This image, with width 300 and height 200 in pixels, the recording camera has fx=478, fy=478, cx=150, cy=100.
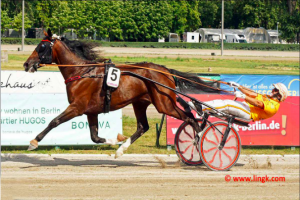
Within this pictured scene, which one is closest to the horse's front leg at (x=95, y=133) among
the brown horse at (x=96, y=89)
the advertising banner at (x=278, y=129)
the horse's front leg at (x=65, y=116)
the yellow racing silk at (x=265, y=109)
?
the brown horse at (x=96, y=89)

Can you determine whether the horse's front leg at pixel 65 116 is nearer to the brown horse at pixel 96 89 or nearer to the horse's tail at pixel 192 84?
the brown horse at pixel 96 89

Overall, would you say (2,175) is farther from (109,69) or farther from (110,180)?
(109,69)

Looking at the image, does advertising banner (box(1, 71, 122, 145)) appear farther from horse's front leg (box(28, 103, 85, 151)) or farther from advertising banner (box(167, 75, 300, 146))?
horse's front leg (box(28, 103, 85, 151))

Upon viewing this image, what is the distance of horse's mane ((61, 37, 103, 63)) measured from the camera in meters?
8.11

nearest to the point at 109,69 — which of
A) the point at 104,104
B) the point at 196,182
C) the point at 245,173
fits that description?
the point at 104,104

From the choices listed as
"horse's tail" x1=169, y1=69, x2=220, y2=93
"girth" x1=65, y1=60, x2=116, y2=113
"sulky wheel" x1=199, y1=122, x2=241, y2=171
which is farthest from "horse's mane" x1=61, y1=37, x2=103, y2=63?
"sulky wheel" x1=199, y1=122, x2=241, y2=171

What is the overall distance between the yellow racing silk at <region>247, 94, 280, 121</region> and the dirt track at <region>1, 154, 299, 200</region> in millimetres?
928

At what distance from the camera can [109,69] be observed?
764cm

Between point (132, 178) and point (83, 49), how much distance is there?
2443mm

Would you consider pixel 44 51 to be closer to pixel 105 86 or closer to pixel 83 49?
pixel 83 49

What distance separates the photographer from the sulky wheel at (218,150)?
25.3 feet

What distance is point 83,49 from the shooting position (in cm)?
824

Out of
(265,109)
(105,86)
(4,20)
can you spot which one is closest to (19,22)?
(4,20)

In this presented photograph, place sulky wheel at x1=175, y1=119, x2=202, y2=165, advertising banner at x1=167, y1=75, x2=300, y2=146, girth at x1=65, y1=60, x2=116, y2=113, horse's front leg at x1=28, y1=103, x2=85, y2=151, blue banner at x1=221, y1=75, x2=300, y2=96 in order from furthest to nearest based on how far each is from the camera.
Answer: blue banner at x1=221, y1=75, x2=300, y2=96 < advertising banner at x1=167, y1=75, x2=300, y2=146 < sulky wheel at x1=175, y1=119, x2=202, y2=165 < girth at x1=65, y1=60, x2=116, y2=113 < horse's front leg at x1=28, y1=103, x2=85, y2=151
